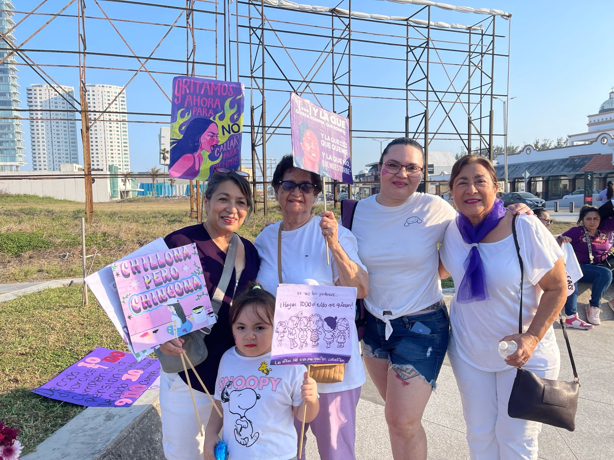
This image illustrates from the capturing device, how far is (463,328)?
2174mm

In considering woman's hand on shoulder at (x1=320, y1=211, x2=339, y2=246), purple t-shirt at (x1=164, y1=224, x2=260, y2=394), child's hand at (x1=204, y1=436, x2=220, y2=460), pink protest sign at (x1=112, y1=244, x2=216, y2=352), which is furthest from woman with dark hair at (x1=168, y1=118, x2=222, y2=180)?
child's hand at (x1=204, y1=436, x2=220, y2=460)

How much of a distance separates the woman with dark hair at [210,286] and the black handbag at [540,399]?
1332 mm

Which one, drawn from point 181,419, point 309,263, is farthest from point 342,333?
point 181,419

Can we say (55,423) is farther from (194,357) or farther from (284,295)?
(284,295)

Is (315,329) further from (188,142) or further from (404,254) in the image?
(188,142)

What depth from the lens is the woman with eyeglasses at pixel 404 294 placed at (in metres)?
2.15

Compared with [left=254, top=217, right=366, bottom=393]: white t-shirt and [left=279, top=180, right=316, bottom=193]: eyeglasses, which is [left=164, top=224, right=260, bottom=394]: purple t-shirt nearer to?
[left=254, top=217, right=366, bottom=393]: white t-shirt

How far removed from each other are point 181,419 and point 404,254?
4.47 feet

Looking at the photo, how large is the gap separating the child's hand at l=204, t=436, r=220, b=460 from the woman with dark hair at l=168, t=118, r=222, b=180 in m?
1.56

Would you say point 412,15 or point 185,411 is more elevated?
point 412,15

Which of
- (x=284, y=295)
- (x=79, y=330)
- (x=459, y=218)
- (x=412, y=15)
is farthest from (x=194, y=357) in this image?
(x=412, y=15)

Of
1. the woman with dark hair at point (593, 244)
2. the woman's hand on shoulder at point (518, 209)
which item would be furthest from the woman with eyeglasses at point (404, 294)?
the woman with dark hair at point (593, 244)

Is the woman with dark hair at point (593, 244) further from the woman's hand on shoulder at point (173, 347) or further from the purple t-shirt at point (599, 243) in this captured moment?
the woman's hand on shoulder at point (173, 347)

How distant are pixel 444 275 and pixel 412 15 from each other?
618 inches
